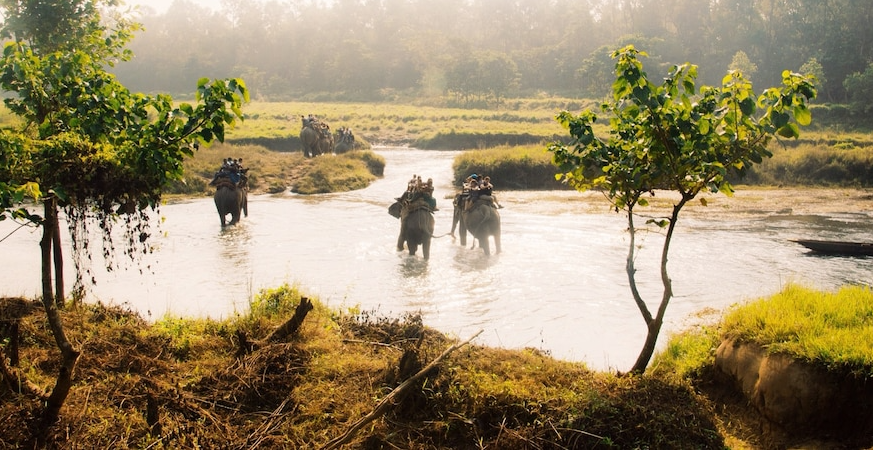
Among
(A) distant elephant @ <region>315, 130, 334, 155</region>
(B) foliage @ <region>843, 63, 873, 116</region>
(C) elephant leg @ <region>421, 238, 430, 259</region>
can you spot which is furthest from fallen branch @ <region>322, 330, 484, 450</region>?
(B) foliage @ <region>843, 63, 873, 116</region>

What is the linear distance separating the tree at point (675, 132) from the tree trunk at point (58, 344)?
14.8ft

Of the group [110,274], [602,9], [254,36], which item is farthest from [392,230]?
[254,36]

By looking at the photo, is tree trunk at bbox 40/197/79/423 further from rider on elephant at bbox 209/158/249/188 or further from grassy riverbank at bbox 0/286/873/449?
rider on elephant at bbox 209/158/249/188

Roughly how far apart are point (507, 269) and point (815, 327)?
8.23 meters

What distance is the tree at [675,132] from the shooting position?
5.73m

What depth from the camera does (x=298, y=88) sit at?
333 feet

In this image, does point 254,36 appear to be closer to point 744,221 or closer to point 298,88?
point 298,88

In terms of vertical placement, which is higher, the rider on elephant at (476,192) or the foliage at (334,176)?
the rider on elephant at (476,192)

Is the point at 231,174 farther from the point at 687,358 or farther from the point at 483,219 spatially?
the point at 687,358

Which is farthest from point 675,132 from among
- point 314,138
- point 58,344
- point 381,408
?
point 314,138

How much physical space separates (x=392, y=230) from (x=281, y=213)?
204 inches

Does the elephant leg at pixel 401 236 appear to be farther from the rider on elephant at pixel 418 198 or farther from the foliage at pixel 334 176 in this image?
the foliage at pixel 334 176

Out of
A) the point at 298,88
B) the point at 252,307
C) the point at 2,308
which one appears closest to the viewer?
the point at 2,308

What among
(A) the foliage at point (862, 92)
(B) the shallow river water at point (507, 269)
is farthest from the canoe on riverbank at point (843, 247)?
(A) the foliage at point (862, 92)
